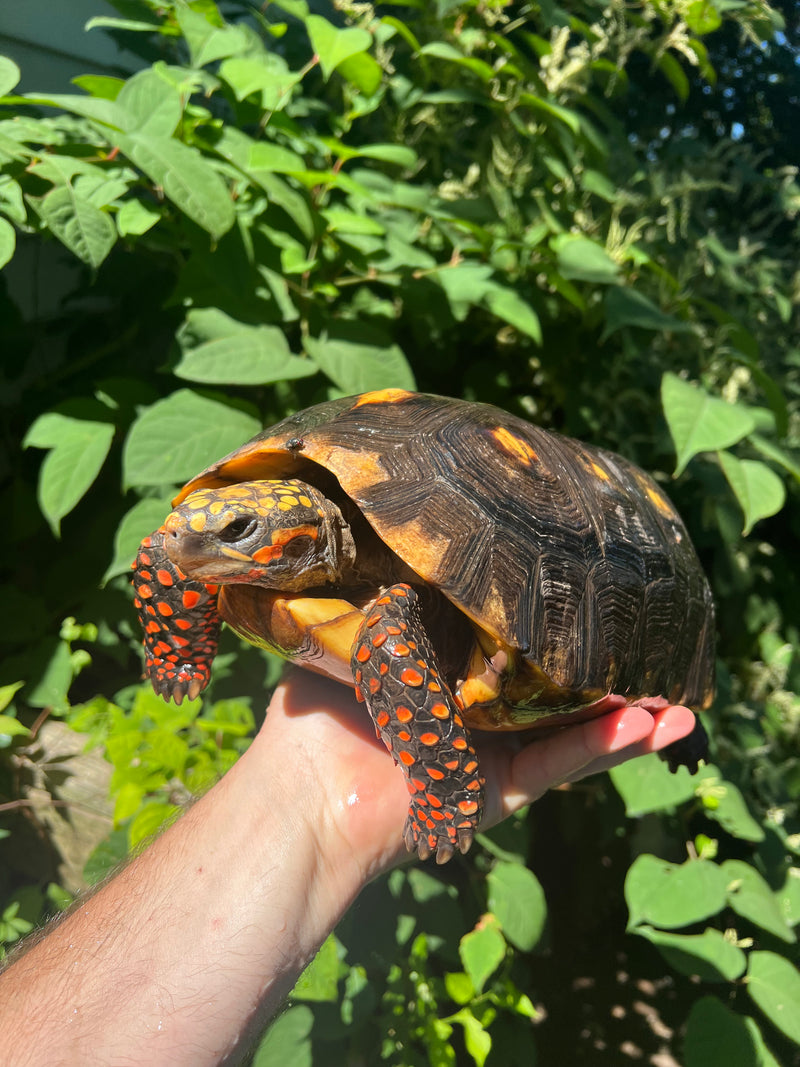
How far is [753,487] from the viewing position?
4.40ft

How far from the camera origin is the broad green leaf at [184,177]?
3.78 ft

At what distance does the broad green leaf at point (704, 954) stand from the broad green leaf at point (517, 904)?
18cm

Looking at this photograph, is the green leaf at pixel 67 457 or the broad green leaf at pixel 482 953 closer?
the broad green leaf at pixel 482 953

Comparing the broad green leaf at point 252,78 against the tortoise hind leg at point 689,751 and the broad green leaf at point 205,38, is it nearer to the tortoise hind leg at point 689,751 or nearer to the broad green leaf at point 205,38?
the broad green leaf at point 205,38

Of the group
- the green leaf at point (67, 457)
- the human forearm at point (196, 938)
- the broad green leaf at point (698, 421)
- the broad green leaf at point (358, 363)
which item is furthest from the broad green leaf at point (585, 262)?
the human forearm at point (196, 938)

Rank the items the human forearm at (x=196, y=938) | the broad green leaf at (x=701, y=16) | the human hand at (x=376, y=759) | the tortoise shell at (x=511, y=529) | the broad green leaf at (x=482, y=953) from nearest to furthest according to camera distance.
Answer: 1. the human forearm at (x=196, y=938)
2. the tortoise shell at (x=511, y=529)
3. the human hand at (x=376, y=759)
4. the broad green leaf at (x=482, y=953)
5. the broad green leaf at (x=701, y=16)

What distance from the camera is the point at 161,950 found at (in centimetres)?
95

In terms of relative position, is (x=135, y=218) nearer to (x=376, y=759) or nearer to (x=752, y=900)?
(x=376, y=759)

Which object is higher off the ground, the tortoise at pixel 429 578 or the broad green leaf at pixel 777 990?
the tortoise at pixel 429 578

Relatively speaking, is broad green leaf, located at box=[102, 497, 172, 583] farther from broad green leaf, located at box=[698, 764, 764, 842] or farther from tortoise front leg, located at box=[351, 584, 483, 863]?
broad green leaf, located at box=[698, 764, 764, 842]

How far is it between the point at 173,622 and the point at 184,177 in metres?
0.71

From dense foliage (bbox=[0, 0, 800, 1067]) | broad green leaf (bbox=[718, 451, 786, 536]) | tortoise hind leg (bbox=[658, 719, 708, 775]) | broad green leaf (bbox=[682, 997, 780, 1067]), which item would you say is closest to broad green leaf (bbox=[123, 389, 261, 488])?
dense foliage (bbox=[0, 0, 800, 1067])

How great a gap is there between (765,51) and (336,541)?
86.9 inches

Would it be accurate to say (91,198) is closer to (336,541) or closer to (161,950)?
(336,541)
